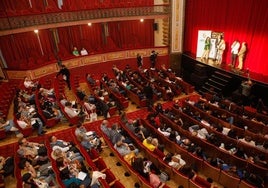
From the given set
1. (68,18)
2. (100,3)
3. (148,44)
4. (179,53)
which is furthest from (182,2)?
(68,18)

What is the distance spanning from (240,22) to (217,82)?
8.00ft

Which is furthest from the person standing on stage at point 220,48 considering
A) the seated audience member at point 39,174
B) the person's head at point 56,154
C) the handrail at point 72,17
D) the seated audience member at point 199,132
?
the seated audience member at point 39,174

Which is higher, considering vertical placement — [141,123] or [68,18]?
[68,18]

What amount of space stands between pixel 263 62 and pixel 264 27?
1231 mm

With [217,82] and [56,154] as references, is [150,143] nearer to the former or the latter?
[56,154]

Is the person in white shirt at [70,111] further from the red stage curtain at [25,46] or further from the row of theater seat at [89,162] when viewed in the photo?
the red stage curtain at [25,46]

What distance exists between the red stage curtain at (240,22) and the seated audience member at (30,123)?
775cm

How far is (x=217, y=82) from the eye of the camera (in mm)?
9398

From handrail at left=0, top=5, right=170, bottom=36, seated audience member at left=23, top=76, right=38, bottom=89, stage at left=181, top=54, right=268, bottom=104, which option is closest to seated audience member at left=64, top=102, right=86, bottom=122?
seated audience member at left=23, top=76, right=38, bottom=89

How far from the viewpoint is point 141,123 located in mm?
6656

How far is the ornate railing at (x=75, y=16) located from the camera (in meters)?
9.12

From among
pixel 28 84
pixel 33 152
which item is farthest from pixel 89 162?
pixel 28 84

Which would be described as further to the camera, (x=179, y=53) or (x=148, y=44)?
(x=148, y=44)

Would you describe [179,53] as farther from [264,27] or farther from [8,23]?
[8,23]
